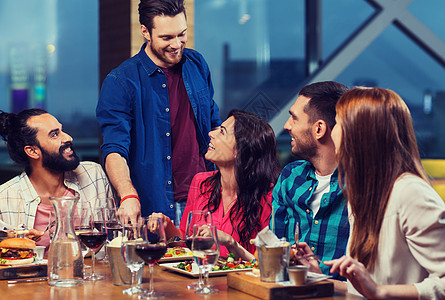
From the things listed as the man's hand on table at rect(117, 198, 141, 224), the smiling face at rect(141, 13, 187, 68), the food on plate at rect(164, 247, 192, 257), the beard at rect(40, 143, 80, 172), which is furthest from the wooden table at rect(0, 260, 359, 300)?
the smiling face at rect(141, 13, 187, 68)

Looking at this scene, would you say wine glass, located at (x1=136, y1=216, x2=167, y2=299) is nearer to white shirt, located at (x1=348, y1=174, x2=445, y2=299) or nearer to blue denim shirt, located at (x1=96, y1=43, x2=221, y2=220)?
white shirt, located at (x1=348, y1=174, x2=445, y2=299)

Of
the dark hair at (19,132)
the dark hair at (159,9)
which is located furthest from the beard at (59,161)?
the dark hair at (159,9)

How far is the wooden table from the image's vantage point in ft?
5.26

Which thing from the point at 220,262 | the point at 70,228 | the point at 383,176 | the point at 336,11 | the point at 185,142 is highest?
the point at 336,11

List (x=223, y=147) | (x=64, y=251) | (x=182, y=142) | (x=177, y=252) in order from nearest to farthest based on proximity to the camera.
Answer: (x=64, y=251)
(x=177, y=252)
(x=223, y=147)
(x=182, y=142)

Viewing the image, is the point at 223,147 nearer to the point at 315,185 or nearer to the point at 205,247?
the point at 315,185

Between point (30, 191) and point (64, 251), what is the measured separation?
1.17 metres

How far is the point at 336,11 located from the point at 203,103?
4411mm

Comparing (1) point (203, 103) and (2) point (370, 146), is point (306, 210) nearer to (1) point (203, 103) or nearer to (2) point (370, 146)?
(2) point (370, 146)

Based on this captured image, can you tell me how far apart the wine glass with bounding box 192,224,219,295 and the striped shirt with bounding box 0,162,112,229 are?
4.26 feet

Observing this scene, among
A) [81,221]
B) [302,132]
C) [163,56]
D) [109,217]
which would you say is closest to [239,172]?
[302,132]

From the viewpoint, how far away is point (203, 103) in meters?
3.13

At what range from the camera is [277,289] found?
153 cm

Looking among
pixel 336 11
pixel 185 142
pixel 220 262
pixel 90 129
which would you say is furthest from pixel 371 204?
pixel 336 11
